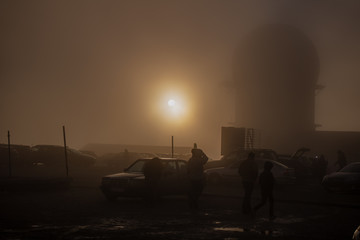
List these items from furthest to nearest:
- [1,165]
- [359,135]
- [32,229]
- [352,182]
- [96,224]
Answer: [359,135] → [1,165] → [352,182] → [96,224] → [32,229]

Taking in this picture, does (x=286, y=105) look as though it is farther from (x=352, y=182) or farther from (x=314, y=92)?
(x=352, y=182)

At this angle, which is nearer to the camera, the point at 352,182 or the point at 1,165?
the point at 352,182

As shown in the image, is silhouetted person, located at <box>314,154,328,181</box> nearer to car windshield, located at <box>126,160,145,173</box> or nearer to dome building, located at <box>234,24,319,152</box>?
Answer: car windshield, located at <box>126,160,145,173</box>

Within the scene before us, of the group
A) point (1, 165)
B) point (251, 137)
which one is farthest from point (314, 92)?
point (1, 165)

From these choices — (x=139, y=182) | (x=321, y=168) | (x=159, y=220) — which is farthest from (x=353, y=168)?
(x=159, y=220)

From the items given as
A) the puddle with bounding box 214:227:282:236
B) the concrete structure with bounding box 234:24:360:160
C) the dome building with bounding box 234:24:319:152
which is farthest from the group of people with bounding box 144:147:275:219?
the dome building with bounding box 234:24:319:152

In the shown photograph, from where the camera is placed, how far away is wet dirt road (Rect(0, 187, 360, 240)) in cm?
1272

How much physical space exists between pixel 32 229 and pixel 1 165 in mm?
30563

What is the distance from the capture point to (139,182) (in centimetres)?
2052

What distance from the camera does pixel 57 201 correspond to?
66.1 feet

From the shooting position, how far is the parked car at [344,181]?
24953 millimetres

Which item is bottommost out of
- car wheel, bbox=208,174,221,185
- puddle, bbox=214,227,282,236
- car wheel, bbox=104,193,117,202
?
car wheel, bbox=208,174,221,185

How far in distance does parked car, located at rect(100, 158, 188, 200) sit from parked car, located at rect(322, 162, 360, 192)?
22.5 feet

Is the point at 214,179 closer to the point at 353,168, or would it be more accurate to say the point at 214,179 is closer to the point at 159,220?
the point at 353,168
